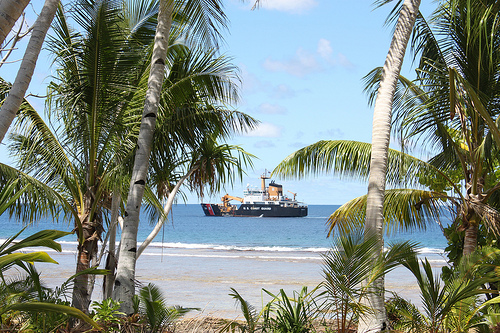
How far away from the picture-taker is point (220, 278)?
15.6 metres

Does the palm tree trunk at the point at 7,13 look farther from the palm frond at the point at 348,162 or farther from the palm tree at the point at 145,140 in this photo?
the palm frond at the point at 348,162

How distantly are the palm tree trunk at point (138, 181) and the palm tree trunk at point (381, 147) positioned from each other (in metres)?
2.24

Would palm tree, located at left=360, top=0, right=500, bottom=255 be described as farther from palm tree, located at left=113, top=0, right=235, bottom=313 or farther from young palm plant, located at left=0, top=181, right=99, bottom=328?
young palm plant, located at left=0, top=181, right=99, bottom=328

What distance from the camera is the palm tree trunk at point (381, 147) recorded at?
167 inches

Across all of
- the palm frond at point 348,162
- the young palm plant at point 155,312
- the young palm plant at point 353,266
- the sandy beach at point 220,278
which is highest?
the palm frond at point 348,162

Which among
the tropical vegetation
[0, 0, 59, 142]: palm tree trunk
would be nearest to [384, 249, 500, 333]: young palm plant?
the tropical vegetation

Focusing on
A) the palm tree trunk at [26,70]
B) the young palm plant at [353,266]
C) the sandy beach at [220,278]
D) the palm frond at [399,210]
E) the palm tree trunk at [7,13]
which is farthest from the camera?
the sandy beach at [220,278]

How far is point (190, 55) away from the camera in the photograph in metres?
5.87

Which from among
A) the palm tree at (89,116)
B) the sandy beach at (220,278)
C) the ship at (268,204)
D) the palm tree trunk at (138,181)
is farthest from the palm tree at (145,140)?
the ship at (268,204)

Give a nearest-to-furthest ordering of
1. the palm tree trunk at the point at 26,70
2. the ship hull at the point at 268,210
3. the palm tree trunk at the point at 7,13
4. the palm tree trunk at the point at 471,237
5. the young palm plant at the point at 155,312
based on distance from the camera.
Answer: the palm tree trunk at the point at 7,13 → the palm tree trunk at the point at 26,70 → the young palm plant at the point at 155,312 → the palm tree trunk at the point at 471,237 → the ship hull at the point at 268,210

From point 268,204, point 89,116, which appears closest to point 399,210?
point 89,116

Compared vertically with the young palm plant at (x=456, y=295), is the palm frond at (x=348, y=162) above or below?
above

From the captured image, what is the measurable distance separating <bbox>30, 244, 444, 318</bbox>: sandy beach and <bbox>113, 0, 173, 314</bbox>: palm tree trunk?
4622 millimetres

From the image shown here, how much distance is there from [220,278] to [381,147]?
39.6ft
